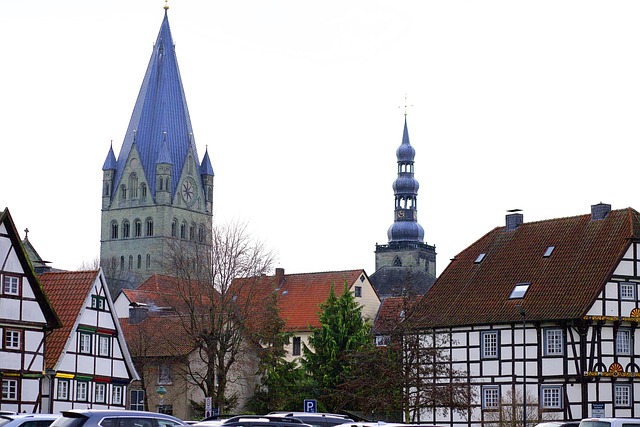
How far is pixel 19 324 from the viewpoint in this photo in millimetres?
54781

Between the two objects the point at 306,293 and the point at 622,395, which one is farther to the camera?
the point at 306,293

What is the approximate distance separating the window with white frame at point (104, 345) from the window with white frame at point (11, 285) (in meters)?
7.57

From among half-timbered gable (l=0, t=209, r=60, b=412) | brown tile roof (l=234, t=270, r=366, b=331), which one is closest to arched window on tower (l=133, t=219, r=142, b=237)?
brown tile roof (l=234, t=270, r=366, b=331)

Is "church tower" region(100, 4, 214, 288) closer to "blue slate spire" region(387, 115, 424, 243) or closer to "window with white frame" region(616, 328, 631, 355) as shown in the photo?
"blue slate spire" region(387, 115, 424, 243)

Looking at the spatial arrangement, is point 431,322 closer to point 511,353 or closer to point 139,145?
point 511,353

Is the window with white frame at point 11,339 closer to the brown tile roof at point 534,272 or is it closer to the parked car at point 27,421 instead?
the brown tile roof at point 534,272

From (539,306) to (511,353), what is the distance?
2570 mm

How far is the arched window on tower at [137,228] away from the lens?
18488 centimetres

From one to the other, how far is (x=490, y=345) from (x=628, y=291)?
682 centimetres

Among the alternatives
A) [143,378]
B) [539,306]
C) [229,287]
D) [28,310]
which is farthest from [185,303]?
[539,306]

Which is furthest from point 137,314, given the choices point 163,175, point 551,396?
point 163,175

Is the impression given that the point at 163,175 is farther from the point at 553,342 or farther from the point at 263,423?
the point at 263,423

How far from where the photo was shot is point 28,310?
181 ft

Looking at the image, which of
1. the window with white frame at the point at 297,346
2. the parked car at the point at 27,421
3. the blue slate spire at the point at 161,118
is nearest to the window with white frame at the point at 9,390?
the parked car at the point at 27,421
